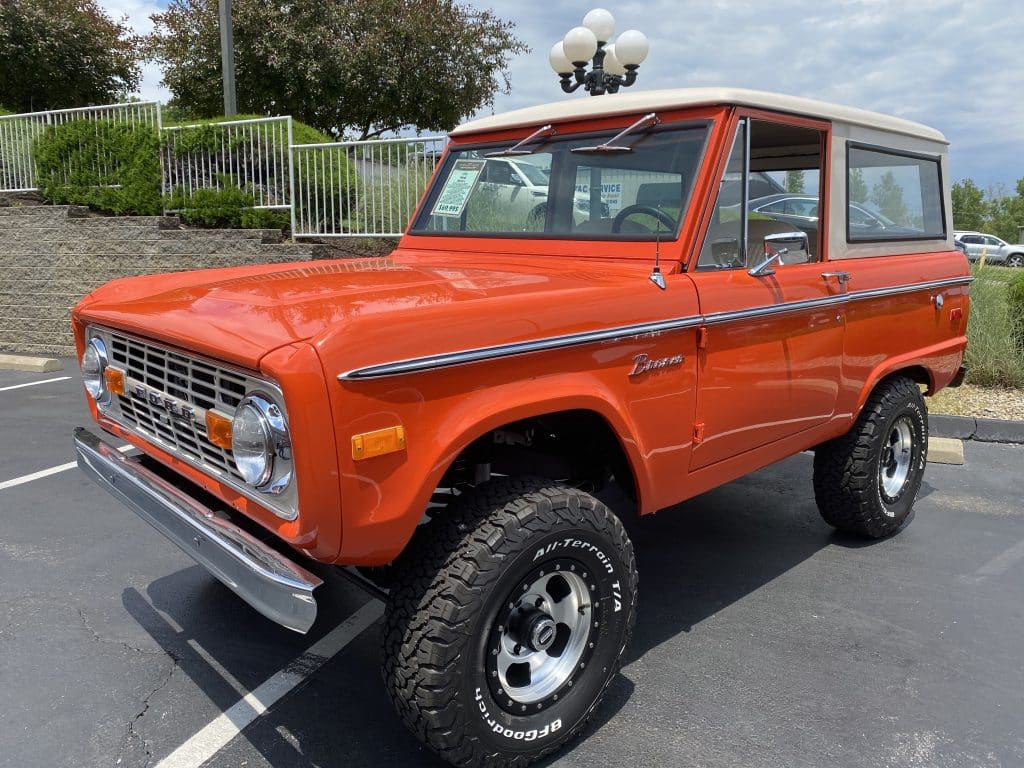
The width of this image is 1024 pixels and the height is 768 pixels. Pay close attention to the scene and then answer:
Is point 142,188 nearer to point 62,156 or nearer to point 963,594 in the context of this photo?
point 62,156

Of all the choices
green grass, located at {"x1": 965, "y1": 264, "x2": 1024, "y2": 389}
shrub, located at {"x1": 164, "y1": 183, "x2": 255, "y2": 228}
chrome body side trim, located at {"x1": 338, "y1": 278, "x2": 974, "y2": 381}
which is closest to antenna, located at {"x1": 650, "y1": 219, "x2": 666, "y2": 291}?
chrome body side trim, located at {"x1": 338, "y1": 278, "x2": 974, "y2": 381}

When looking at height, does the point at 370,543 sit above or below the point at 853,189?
below

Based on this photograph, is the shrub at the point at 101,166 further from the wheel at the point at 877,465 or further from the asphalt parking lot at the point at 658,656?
the wheel at the point at 877,465

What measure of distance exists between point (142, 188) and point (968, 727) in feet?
33.0

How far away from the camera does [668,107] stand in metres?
3.04

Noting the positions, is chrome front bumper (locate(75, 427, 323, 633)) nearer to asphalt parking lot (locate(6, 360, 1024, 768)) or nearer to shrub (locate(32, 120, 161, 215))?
asphalt parking lot (locate(6, 360, 1024, 768))

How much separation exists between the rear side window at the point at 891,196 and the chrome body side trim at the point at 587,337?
366 millimetres

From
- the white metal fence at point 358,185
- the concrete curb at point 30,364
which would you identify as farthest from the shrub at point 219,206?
the concrete curb at point 30,364

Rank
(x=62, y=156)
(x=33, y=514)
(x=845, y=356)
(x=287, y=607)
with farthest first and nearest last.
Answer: (x=62, y=156), (x=33, y=514), (x=845, y=356), (x=287, y=607)

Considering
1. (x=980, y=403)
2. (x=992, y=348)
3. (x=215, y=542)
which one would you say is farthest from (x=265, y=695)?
(x=992, y=348)

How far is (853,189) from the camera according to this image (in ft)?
11.9

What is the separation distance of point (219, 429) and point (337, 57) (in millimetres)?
19357

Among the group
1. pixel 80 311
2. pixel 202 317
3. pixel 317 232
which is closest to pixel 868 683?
pixel 202 317

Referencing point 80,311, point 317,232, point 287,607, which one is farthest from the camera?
point 317,232
